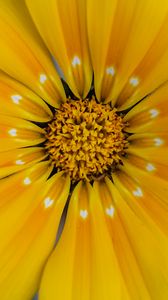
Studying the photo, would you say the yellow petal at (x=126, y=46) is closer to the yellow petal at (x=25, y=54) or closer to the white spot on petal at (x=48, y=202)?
the yellow petal at (x=25, y=54)

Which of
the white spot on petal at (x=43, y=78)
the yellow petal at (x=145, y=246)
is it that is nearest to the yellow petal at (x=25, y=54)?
the white spot on petal at (x=43, y=78)

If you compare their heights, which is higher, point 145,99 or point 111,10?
point 111,10

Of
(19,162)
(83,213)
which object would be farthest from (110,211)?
(19,162)

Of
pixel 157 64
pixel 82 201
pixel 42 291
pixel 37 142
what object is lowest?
pixel 42 291

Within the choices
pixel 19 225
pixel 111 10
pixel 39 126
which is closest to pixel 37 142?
pixel 39 126

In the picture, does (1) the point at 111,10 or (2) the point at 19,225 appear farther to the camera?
(2) the point at 19,225

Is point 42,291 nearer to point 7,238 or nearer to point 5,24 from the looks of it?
point 7,238

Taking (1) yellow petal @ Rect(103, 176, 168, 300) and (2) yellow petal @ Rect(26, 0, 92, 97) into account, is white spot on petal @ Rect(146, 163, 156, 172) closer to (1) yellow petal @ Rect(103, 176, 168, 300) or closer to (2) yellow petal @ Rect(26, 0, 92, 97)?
(1) yellow petal @ Rect(103, 176, 168, 300)
